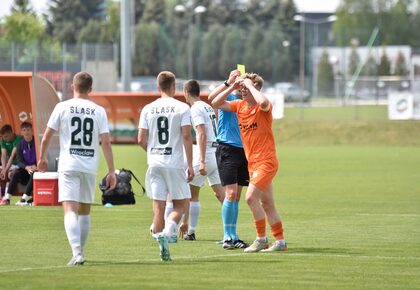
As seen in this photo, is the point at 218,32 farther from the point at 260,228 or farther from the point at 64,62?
the point at 260,228

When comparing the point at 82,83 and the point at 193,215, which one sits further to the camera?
the point at 193,215

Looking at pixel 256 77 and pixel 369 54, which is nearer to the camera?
pixel 256 77

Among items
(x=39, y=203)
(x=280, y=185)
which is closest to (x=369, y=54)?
(x=280, y=185)

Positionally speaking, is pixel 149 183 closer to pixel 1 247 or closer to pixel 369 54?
pixel 1 247

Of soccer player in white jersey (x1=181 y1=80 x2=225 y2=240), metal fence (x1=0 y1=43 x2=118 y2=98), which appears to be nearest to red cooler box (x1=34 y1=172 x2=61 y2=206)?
soccer player in white jersey (x1=181 y1=80 x2=225 y2=240)

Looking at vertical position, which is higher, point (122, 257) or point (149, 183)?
point (149, 183)

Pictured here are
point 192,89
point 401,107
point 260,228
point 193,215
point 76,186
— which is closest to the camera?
point 76,186

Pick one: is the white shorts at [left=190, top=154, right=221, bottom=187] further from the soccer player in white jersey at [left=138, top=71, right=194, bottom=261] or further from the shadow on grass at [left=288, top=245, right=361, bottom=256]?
the soccer player in white jersey at [left=138, top=71, right=194, bottom=261]

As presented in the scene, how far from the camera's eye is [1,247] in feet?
45.8

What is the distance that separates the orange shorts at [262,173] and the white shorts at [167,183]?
1.11 metres

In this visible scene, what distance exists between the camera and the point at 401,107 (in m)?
55.0

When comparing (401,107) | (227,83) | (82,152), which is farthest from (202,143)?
(401,107)

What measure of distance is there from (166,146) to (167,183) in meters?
0.40

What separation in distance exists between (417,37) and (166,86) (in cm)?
11428
